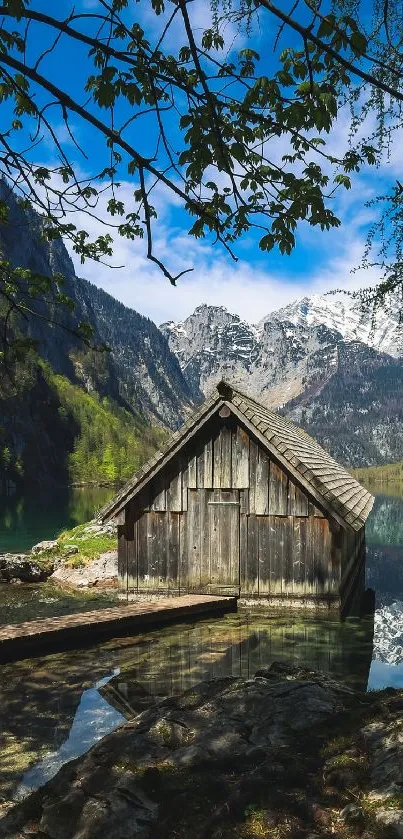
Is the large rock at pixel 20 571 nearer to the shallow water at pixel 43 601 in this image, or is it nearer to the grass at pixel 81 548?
the shallow water at pixel 43 601

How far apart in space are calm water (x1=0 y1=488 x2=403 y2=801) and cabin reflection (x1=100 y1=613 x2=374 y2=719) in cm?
2

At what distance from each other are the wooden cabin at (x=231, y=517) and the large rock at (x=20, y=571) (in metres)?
5.63

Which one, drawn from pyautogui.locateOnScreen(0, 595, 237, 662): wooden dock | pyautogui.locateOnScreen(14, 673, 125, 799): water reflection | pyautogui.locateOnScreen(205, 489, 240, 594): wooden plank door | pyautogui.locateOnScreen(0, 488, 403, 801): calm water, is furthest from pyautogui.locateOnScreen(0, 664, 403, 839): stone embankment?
pyautogui.locateOnScreen(205, 489, 240, 594): wooden plank door

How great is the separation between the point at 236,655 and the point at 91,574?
385 inches

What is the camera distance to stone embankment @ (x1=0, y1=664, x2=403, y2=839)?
392 cm

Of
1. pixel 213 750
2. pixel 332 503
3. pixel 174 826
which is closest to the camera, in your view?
pixel 174 826

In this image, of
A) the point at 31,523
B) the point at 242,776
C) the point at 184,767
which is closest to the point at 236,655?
the point at 184,767

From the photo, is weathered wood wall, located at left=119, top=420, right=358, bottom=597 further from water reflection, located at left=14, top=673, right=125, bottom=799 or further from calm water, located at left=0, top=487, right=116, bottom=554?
calm water, located at left=0, top=487, right=116, bottom=554

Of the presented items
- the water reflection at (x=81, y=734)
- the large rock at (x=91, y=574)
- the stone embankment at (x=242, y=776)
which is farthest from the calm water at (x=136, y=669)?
the large rock at (x=91, y=574)

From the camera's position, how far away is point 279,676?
7430 mm

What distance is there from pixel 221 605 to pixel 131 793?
35.2 ft

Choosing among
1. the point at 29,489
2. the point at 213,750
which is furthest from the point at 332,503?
the point at 29,489

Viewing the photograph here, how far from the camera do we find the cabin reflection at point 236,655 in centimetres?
971

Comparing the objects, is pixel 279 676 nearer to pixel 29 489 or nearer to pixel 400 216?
pixel 400 216
